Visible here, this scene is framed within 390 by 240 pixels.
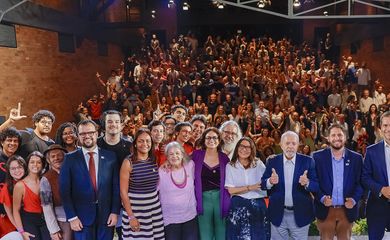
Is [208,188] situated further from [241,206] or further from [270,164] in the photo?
[270,164]

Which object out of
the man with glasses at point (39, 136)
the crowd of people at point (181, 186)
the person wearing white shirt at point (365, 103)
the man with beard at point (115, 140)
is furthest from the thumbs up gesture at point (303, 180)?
the person wearing white shirt at point (365, 103)

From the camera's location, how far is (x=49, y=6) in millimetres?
11617

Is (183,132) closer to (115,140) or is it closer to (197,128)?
(197,128)

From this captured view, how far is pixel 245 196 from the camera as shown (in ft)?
12.7

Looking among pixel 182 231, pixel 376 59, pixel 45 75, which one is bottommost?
pixel 182 231

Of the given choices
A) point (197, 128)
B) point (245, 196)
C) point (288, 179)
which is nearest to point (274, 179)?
point (288, 179)

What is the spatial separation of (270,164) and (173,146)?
899 millimetres

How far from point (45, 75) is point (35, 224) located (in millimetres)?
8100

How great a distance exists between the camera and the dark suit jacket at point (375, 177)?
3.77 m

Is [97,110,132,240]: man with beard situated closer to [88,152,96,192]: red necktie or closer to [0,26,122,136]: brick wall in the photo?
[88,152,96,192]: red necktie

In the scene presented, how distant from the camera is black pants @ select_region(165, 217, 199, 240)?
3.79 m

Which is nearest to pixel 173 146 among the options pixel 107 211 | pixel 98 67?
pixel 107 211

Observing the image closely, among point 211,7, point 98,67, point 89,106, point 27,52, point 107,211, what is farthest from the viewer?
point 211,7

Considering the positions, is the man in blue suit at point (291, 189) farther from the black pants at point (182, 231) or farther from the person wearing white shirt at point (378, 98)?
the person wearing white shirt at point (378, 98)
